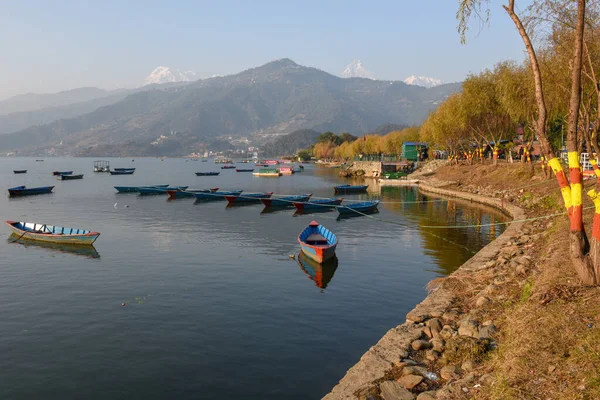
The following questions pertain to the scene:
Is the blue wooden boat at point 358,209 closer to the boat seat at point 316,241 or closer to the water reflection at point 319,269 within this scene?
the boat seat at point 316,241

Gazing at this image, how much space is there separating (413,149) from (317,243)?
101 meters

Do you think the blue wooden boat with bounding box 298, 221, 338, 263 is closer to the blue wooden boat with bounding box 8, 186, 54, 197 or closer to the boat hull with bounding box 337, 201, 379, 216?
the boat hull with bounding box 337, 201, 379, 216

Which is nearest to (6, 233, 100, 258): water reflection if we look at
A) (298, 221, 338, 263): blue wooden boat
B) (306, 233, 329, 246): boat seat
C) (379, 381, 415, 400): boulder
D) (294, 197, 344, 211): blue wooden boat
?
(298, 221, 338, 263): blue wooden boat

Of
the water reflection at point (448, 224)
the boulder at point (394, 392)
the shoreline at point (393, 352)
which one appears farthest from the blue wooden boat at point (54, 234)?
the boulder at point (394, 392)

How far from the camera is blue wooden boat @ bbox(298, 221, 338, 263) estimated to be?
2951 cm

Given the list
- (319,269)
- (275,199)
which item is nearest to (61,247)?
(319,269)

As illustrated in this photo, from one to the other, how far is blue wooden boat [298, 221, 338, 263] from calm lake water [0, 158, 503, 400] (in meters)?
1.11

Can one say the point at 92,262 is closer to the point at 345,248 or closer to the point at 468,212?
the point at 345,248

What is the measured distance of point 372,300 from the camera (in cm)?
2269

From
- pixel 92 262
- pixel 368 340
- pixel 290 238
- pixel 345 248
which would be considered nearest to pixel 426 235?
pixel 345 248

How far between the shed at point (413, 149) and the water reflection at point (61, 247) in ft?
341

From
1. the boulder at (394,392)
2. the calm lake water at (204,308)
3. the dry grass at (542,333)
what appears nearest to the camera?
the dry grass at (542,333)

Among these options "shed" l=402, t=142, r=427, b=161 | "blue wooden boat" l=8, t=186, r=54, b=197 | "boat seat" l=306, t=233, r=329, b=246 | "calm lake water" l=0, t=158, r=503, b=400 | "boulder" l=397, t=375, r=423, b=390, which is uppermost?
"shed" l=402, t=142, r=427, b=161

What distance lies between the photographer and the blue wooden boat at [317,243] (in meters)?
29.5
